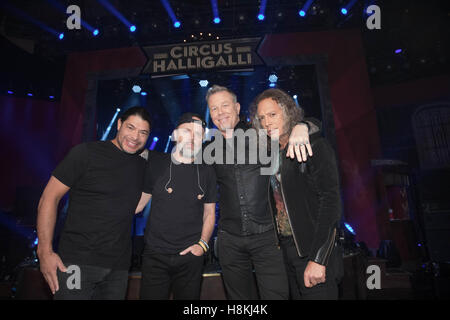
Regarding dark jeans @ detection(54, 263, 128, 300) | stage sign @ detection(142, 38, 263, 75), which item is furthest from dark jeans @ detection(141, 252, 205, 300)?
stage sign @ detection(142, 38, 263, 75)

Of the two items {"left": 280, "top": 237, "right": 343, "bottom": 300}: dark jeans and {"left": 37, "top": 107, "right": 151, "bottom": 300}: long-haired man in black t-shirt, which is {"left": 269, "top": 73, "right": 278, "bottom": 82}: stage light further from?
{"left": 280, "top": 237, "right": 343, "bottom": 300}: dark jeans

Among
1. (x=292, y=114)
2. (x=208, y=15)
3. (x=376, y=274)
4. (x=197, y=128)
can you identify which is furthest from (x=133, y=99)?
(x=376, y=274)

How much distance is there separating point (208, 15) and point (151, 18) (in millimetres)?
1814

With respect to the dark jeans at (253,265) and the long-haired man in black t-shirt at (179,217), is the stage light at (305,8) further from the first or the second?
the dark jeans at (253,265)

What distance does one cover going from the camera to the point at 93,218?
7.23 feet

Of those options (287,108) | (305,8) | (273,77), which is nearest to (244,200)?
(287,108)

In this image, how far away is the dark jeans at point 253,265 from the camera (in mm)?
2092

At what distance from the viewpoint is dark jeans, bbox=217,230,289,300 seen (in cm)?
209

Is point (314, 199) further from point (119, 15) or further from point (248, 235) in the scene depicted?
point (119, 15)

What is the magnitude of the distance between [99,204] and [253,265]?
5.12 feet

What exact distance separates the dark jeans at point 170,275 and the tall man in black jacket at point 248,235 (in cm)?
30

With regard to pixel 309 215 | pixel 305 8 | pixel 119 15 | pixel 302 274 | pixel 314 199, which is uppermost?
pixel 119 15

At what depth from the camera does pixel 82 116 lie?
7.29 metres

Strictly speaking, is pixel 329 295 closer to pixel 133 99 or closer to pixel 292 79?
pixel 292 79
